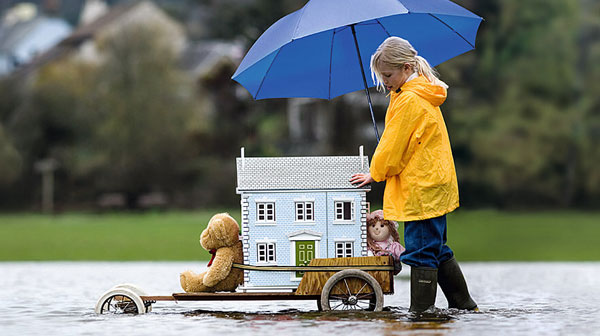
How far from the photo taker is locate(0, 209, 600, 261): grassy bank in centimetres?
1531

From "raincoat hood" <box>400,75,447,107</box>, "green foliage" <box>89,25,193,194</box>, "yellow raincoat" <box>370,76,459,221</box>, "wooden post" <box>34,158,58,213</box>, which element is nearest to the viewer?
"yellow raincoat" <box>370,76,459,221</box>

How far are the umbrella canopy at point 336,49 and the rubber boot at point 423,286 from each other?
166 cm

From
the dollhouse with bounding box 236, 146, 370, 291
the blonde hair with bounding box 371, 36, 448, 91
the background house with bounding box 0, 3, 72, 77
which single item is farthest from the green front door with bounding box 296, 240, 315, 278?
the background house with bounding box 0, 3, 72, 77

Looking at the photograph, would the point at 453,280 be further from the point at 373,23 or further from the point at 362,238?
the point at 373,23

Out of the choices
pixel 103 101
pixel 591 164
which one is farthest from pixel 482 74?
pixel 103 101

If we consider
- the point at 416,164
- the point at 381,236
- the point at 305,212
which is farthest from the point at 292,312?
the point at 416,164

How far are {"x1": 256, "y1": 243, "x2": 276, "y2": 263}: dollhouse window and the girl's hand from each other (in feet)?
2.39

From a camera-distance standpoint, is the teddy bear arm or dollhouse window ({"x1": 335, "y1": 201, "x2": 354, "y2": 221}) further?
dollhouse window ({"x1": 335, "y1": 201, "x2": 354, "y2": 221})

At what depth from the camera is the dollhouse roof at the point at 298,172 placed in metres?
6.81

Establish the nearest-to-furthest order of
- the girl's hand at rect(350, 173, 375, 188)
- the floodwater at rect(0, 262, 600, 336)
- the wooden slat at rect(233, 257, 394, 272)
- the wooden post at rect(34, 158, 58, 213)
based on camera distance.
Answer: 1. the floodwater at rect(0, 262, 600, 336)
2. the wooden slat at rect(233, 257, 394, 272)
3. the girl's hand at rect(350, 173, 375, 188)
4. the wooden post at rect(34, 158, 58, 213)

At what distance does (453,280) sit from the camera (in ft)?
22.1

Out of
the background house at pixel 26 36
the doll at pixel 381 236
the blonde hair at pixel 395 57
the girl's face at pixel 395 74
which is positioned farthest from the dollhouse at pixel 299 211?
the background house at pixel 26 36

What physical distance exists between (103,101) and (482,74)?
1452 cm

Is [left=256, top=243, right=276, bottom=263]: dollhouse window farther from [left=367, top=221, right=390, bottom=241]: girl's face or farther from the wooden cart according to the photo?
[left=367, top=221, right=390, bottom=241]: girl's face
